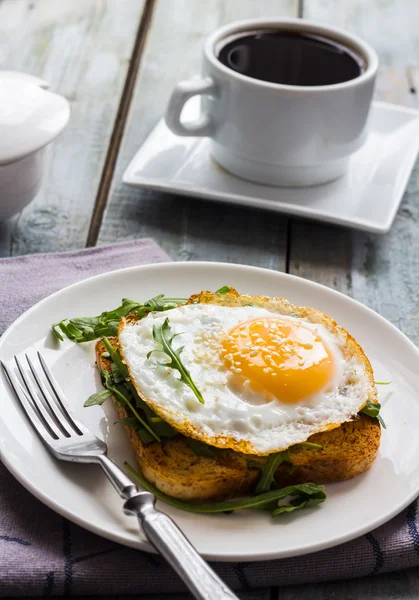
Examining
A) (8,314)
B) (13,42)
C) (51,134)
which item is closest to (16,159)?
(51,134)

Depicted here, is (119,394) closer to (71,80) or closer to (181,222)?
(181,222)

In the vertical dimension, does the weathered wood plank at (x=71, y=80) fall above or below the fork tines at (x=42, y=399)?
below

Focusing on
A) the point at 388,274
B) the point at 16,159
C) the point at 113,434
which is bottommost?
the point at 388,274

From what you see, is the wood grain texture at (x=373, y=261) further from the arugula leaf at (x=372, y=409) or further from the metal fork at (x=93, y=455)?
the metal fork at (x=93, y=455)

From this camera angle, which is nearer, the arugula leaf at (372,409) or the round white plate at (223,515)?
the round white plate at (223,515)

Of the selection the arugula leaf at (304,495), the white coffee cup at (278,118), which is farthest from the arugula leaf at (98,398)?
the white coffee cup at (278,118)

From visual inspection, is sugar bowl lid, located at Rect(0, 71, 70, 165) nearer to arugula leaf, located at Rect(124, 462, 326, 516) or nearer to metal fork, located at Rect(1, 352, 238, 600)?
metal fork, located at Rect(1, 352, 238, 600)

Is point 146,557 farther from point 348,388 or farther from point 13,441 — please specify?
point 348,388
